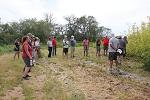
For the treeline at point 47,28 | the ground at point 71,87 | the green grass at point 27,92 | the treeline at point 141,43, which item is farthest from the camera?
the treeline at point 47,28

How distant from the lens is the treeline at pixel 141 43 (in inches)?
884

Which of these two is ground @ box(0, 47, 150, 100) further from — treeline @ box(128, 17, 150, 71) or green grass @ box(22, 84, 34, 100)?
treeline @ box(128, 17, 150, 71)

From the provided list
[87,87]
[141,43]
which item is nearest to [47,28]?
[141,43]

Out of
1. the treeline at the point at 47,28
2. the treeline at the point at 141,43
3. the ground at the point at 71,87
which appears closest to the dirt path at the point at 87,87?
the ground at the point at 71,87

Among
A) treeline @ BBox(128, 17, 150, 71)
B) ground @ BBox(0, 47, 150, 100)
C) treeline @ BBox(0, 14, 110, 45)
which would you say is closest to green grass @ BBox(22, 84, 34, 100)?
ground @ BBox(0, 47, 150, 100)

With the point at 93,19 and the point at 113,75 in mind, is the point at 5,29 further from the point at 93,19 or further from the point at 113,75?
the point at 113,75

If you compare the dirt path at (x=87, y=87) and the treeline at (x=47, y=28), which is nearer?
the dirt path at (x=87, y=87)

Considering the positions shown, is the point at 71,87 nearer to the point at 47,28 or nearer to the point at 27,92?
the point at 27,92

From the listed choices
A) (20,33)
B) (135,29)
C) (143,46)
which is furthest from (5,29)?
(143,46)

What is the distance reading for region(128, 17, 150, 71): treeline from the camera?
73.7ft

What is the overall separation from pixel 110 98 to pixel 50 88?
2.49m

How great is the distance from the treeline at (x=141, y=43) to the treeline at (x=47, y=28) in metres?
38.1

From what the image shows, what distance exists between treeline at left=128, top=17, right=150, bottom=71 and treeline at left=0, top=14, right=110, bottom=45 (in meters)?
38.1

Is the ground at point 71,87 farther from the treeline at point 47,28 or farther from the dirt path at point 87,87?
the treeline at point 47,28
